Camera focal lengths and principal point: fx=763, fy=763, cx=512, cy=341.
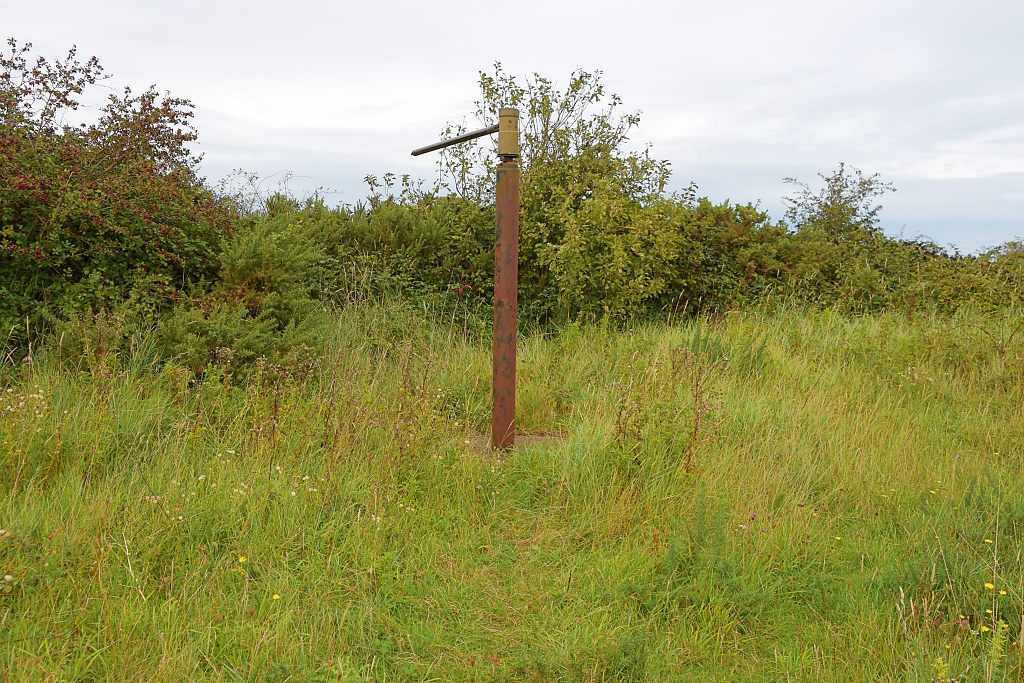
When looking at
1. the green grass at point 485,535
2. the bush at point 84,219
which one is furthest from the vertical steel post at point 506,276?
the bush at point 84,219

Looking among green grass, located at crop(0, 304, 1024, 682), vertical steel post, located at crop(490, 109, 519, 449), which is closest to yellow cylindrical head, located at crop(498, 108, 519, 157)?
vertical steel post, located at crop(490, 109, 519, 449)

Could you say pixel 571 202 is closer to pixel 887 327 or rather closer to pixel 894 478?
pixel 887 327

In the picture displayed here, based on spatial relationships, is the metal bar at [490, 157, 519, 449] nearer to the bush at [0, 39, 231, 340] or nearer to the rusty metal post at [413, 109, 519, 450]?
the rusty metal post at [413, 109, 519, 450]

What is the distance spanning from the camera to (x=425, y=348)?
6.88 meters

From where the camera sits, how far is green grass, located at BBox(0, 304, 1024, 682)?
3045mm

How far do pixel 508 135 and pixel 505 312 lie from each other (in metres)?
1.17

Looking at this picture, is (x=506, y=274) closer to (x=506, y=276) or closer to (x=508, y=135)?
(x=506, y=276)

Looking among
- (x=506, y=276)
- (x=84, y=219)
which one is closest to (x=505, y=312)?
(x=506, y=276)

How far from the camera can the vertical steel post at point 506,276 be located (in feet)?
16.5

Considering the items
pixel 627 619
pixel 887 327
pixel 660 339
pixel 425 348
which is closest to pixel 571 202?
pixel 660 339

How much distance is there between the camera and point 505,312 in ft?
16.8

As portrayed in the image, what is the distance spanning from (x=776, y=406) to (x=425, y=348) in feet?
9.91

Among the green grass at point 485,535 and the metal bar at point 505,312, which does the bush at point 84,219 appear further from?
the metal bar at point 505,312

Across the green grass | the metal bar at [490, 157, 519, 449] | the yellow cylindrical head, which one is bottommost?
the green grass
